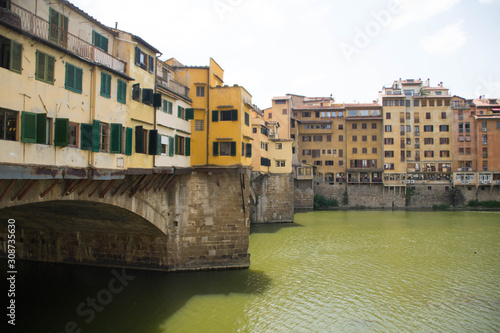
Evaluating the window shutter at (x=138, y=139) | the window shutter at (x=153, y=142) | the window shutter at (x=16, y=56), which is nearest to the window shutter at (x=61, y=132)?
the window shutter at (x=16, y=56)

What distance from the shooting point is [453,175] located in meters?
58.9

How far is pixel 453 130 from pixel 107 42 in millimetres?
60213

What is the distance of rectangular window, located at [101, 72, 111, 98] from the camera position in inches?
532

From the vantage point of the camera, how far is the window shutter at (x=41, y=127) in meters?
10.5

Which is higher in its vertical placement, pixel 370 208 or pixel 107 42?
pixel 107 42

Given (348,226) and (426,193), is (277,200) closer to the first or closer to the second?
(348,226)

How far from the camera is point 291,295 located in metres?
17.8

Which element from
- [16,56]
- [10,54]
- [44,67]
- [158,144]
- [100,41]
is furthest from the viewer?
[158,144]

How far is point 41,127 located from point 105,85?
3.73 metres

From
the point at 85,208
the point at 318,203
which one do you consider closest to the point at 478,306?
the point at 85,208

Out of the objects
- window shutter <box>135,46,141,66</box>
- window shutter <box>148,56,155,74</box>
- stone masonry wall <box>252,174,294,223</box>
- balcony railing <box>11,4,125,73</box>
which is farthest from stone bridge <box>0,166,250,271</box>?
stone masonry wall <box>252,174,294,223</box>

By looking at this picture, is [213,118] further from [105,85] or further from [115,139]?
[105,85]

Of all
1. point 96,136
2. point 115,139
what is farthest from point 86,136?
point 115,139

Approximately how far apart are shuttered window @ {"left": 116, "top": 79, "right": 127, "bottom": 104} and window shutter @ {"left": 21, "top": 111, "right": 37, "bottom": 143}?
174 inches
